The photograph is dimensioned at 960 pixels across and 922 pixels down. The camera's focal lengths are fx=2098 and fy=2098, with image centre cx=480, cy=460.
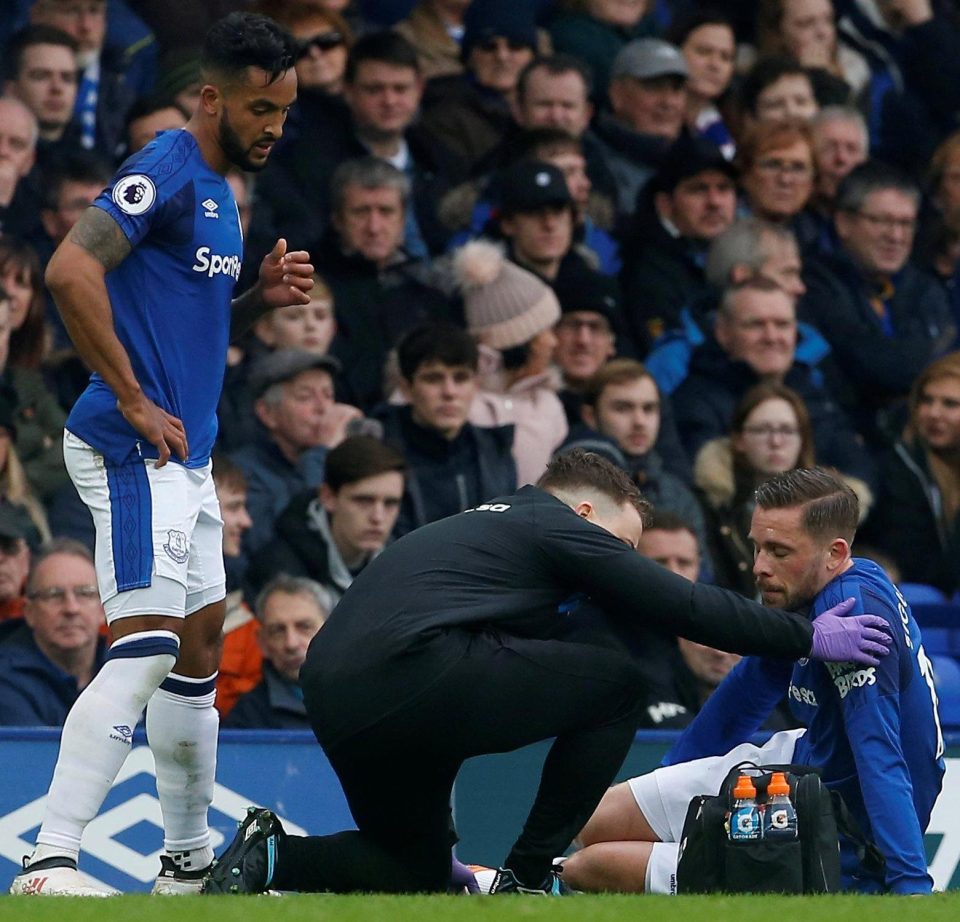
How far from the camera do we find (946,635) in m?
8.82

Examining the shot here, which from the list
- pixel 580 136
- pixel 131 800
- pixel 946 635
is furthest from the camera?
pixel 580 136


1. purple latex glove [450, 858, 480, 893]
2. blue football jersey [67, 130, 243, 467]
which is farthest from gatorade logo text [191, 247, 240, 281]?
purple latex glove [450, 858, 480, 893]

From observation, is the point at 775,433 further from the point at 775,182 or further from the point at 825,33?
the point at 825,33

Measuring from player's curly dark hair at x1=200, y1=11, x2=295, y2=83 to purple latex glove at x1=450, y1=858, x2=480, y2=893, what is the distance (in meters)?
2.26

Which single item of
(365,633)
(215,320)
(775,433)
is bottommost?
(775,433)

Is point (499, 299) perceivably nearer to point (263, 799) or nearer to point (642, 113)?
point (642, 113)

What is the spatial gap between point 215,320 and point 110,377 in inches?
17.1

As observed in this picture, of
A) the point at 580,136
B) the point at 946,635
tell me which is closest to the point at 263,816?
the point at 946,635

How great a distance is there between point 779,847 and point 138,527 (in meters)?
1.84

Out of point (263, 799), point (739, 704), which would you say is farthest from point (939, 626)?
point (263, 799)

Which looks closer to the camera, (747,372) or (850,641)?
(850,641)

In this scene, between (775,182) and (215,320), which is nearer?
(215,320)

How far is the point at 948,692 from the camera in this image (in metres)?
7.32

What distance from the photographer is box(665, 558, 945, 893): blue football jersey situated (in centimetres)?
539
